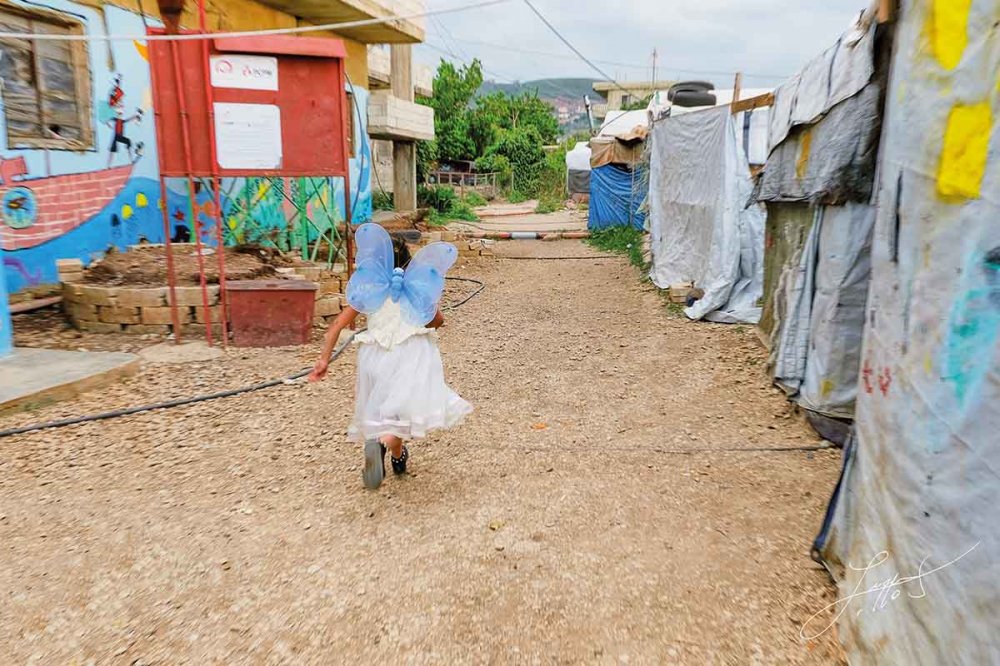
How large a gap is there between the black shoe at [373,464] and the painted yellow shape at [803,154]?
11.3 ft

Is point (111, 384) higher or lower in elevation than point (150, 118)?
lower

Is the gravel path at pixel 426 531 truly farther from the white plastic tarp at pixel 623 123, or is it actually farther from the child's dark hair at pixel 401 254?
the white plastic tarp at pixel 623 123

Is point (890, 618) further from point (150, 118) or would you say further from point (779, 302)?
point (150, 118)

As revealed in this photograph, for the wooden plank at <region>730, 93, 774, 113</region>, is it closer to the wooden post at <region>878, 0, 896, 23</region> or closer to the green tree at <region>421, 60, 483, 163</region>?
the wooden post at <region>878, 0, 896, 23</region>

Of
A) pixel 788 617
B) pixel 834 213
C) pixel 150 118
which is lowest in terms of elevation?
pixel 788 617

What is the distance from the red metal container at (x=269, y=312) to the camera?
20.7ft

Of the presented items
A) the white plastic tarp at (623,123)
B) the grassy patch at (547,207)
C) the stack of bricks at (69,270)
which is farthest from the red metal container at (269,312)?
the grassy patch at (547,207)

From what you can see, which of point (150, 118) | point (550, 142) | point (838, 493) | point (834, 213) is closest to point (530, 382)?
point (834, 213)

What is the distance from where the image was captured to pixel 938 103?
215 centimetres

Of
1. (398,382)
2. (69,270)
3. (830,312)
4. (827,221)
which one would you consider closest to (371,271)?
(398,382)

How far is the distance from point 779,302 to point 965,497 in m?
3.95

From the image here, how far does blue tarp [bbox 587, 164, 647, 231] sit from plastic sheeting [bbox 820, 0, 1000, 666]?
13379 millimetres

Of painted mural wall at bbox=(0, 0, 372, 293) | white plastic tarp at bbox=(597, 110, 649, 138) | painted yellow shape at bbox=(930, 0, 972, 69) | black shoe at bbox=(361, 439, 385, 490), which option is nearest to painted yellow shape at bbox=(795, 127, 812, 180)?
painted yellow shape at bbox=(930, 0, 972, 69)

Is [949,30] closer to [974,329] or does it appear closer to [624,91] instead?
[974,329]
